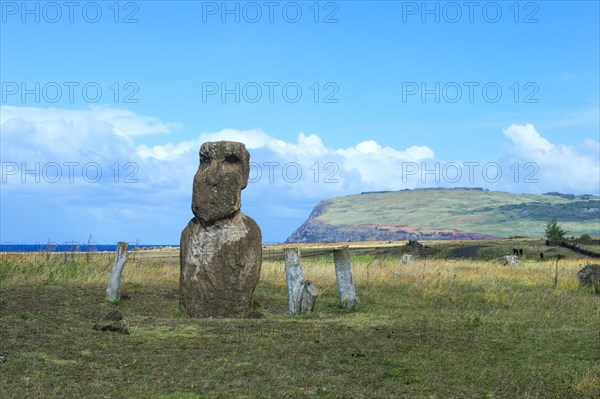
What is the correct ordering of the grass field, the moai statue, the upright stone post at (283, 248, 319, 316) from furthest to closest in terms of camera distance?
the upright stone post at (283, 248, 319, 316) → the moai statue → the grass field

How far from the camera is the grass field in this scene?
10.6 meters

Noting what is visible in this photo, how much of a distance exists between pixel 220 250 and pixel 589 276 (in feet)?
49.1

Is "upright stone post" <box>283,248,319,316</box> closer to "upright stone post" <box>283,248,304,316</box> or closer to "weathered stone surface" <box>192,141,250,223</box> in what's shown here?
"upright stone post" <box>283,248,304,316</box>

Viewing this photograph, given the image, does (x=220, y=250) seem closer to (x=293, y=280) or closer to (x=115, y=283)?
(x=293, y=280)

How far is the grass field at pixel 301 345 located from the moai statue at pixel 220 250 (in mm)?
855

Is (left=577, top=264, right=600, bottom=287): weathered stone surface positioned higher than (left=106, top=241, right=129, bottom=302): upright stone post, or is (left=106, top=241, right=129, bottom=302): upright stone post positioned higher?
(left=106, top=241, right=129, bottom=302): upright stone post

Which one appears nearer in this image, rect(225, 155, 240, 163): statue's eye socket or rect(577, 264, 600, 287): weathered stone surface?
rect(225, 155, 240, 163): statue's eye socket

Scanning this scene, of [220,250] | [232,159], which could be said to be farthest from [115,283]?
[232,159]

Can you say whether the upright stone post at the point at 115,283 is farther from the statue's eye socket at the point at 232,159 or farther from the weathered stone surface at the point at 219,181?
the statue's eye socket at the point at 232,159

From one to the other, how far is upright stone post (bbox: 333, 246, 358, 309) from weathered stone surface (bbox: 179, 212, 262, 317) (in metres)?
Answer: 2.73

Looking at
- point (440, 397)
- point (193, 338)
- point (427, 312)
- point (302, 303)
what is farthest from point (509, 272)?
point (440, 397)

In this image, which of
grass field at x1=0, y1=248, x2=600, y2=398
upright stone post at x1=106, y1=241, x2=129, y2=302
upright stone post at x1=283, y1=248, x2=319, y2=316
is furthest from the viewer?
upright stone post at x1=106, y1=241, x2=129, y2=302

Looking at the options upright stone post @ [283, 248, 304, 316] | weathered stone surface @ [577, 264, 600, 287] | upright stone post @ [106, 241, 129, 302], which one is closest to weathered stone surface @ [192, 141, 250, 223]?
upright stone post @ [283, 248, 304, 316]

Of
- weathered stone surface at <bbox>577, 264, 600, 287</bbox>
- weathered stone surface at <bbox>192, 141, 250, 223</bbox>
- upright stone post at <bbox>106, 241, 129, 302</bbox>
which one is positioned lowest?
weathered stone surface at <bbox>577, 264, 600, 287</bbox>
